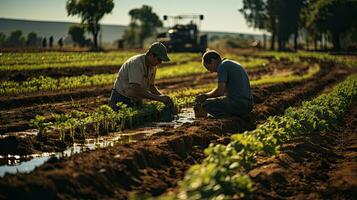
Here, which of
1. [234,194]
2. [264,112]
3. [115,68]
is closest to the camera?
[234,194]

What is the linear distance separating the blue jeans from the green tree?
140ft

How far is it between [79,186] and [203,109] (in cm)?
546

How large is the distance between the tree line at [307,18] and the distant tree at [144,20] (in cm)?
1478

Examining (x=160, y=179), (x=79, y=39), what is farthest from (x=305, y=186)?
(x=79, y=39)

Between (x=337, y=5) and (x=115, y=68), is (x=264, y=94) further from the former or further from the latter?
(x=337, y=5)

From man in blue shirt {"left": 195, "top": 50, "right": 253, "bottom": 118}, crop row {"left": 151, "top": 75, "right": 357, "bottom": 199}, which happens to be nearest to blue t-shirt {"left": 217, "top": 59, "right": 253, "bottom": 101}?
man in blue shirt {"left": 195, "top": 50, "right": 253, "bottom": 118}

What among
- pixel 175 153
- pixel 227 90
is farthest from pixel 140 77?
pixel 175 153

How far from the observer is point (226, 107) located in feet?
32.8

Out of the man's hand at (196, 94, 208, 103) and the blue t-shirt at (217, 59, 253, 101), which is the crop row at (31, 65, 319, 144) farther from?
the blue t-shirt at (217, 59, 253, 101)

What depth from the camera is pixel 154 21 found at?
87.8 metres

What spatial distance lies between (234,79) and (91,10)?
41167 mm

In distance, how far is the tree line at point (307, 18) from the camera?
49969mm

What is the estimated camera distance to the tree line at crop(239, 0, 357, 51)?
50.0 m

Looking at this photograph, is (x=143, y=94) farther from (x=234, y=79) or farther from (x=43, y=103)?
(x=43, y=103)
